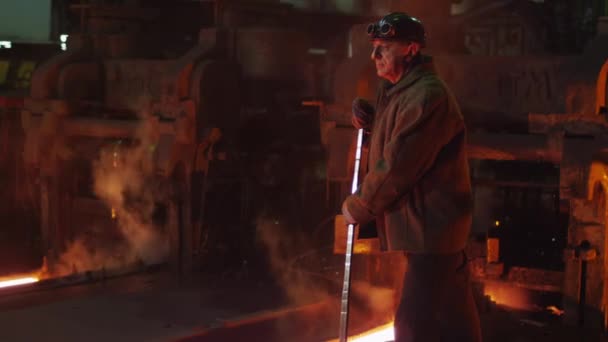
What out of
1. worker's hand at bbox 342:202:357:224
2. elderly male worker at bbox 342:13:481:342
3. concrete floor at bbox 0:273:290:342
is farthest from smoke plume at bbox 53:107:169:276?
elderly male worker at bbox 342:13:481:342

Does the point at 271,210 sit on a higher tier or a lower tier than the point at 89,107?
lower

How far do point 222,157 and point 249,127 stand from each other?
0.54 metres

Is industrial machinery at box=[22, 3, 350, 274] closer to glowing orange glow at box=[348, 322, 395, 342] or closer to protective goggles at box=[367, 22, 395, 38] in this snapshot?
glowing orange glow at box=[348, 322, 395, 342]

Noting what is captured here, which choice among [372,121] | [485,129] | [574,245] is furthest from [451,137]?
[485,129]

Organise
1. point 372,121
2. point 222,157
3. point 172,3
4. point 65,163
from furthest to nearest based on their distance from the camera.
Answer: point 172,3 < point 65,163 < point 222,157 < point 372,121

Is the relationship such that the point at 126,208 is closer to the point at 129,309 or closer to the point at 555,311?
the point at 129,309

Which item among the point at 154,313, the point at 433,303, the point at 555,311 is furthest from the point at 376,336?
the point at 154,313

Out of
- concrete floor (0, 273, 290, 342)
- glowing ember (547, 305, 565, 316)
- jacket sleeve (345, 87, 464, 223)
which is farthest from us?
glowing ember (547, 305, 565, 316)

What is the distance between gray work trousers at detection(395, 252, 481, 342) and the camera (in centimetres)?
367

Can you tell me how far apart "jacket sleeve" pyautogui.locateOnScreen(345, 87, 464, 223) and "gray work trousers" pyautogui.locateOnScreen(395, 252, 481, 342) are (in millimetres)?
318

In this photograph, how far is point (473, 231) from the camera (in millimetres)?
6918

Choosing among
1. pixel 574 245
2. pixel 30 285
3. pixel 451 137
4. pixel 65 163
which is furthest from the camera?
pixel 65 163

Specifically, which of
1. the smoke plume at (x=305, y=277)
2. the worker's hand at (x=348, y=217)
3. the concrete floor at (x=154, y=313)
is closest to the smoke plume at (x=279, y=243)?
the smoke plume at (x=305, y=277)

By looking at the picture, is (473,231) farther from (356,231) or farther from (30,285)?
(30,285)
